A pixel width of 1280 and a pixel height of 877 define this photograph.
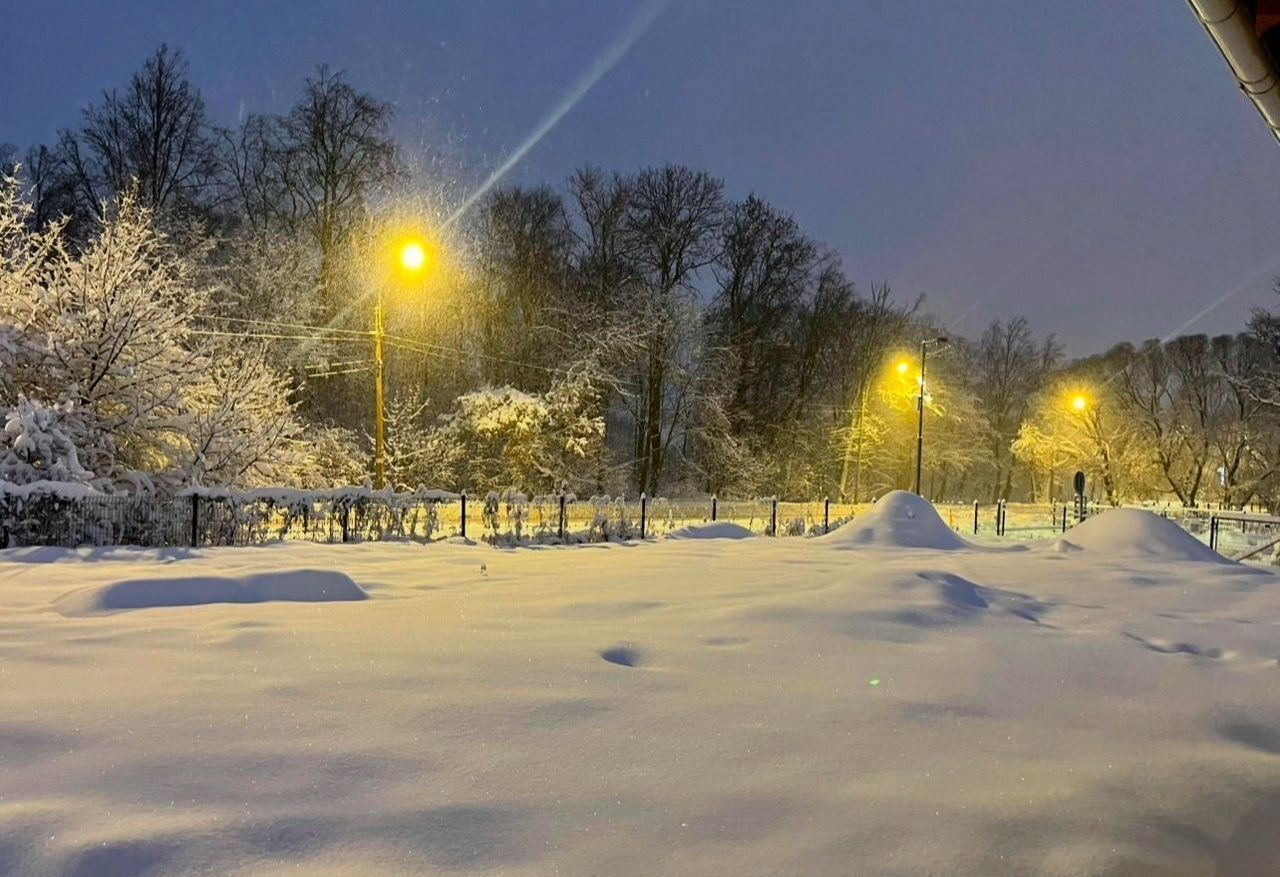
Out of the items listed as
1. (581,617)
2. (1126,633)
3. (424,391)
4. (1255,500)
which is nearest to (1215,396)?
(1255,500)

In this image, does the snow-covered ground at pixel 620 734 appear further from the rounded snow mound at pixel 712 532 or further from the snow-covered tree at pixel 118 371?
the rounded snow mound at pixel 712 532

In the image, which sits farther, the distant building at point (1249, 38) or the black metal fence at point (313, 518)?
the black metal fence at point (313, 518)

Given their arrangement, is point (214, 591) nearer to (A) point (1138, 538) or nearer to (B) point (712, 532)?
(B) point (712, 532)

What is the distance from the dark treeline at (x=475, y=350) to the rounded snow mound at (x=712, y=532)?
904cm

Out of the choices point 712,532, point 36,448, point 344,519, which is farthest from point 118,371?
point 712,532

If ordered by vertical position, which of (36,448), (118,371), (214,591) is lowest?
(214,591)

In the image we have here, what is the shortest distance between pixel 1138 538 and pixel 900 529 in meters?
4.42

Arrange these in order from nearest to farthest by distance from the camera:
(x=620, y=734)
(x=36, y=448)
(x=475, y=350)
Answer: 1. (x=620, y=734)
2. (x=36, y=448)
3. (x=475, y=350)

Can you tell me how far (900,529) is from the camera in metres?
17.0

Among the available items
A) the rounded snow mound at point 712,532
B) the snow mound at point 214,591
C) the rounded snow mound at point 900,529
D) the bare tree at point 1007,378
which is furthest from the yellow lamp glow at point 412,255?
the bare tree at point 1007,378

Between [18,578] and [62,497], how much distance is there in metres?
4.29

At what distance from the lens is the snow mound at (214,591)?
7031 millimetres

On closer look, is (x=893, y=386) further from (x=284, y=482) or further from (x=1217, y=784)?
(x=1217, y=784)

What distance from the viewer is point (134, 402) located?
15.3m
